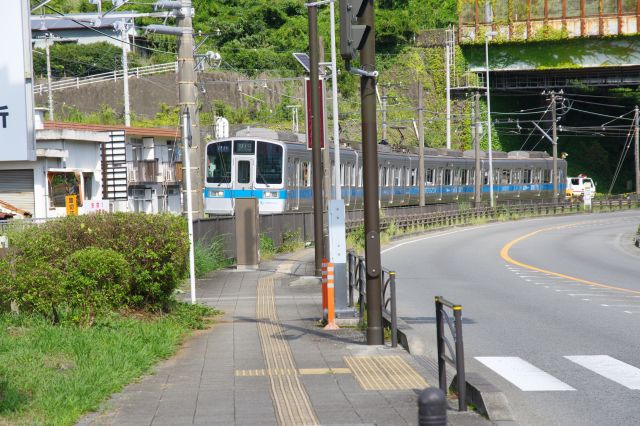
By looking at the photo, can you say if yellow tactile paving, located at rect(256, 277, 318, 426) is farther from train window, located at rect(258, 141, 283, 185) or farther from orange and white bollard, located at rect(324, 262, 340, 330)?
train window, located at rect(258, 141, 283, 185)

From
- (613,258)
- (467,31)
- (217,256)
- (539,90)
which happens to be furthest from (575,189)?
(217,256)

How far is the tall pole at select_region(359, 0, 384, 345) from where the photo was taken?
495 inches

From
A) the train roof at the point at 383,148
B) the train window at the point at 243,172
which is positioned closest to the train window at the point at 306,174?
the train roof at the point at 383,148

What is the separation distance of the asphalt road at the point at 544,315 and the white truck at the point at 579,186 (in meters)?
37.0

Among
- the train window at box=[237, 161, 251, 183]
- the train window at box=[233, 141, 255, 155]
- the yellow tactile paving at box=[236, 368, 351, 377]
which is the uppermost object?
the train window at box=[233, 141, 255, 155]

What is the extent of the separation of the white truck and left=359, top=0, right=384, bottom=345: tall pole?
63.7m

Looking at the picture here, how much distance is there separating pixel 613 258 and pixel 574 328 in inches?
706

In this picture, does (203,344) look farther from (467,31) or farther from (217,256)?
(467,31)

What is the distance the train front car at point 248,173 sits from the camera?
121ft

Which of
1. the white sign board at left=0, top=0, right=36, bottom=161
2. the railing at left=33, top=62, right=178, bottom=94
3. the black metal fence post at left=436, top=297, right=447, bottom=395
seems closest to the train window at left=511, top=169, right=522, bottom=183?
the railing at left=33, top=62, right=178, bottom=94

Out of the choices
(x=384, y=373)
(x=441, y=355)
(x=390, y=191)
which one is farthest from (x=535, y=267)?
(x=390, y=191)

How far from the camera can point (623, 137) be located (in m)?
84.2

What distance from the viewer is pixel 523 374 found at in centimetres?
1102

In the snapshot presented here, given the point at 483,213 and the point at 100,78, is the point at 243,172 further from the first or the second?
the point at 100,78
